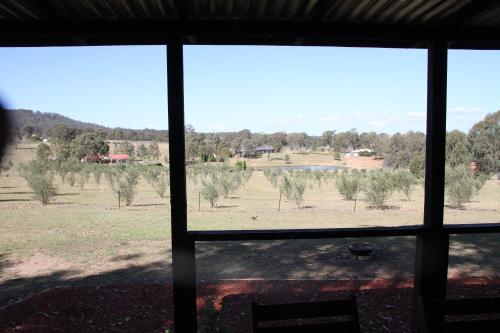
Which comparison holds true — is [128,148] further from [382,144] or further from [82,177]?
[382,144]

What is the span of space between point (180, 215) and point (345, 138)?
118ft

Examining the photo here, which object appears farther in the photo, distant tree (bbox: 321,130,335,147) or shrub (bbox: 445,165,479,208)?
distant tree (bbox: 321,130,335,147)

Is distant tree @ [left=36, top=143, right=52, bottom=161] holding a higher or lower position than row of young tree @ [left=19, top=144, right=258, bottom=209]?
higher

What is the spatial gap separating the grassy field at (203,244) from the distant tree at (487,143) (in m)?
6.63

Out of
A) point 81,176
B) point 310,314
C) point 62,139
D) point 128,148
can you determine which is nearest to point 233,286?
point 310,314

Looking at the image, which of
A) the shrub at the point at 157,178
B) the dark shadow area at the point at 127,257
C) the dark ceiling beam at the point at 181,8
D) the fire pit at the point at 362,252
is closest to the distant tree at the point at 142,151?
the shrub at the point at 157,178

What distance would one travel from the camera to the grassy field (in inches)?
251

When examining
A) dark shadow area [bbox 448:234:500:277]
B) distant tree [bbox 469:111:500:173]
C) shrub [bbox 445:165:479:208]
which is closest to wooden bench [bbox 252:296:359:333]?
dark shadow area [bbox 448:234:500:277]

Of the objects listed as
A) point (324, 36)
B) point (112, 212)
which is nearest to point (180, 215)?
point (324, 36)

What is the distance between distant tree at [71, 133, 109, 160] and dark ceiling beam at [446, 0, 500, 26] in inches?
1119

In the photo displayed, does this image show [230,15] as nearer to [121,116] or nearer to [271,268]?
[271,268]

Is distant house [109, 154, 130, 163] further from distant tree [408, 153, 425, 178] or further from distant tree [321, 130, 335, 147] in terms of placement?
distant tree [408, 153, 425, 178]

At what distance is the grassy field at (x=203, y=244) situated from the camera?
639 cm

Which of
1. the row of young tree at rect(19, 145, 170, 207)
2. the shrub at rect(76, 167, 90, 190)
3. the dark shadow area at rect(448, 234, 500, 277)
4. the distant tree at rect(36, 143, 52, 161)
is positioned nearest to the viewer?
the dark shadow area at rect(448, 234, 500, 277)
